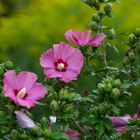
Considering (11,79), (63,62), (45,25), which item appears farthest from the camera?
(45,25)

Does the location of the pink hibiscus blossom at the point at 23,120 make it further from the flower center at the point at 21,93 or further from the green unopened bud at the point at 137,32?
the green unopened bud at the point at 137,32

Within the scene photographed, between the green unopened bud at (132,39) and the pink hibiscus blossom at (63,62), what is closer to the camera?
the pink hibiscus blossom at (63,62)

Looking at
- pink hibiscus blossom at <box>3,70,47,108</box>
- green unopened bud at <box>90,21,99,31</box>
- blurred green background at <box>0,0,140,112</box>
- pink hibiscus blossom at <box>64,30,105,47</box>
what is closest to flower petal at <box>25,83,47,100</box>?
pink hibiscus blossom at <box>3,70,47,108</box>

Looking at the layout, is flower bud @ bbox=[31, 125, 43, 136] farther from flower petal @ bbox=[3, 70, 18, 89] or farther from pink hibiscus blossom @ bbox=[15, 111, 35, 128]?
flower petal @ bbox=[3, 70, 18, 89]

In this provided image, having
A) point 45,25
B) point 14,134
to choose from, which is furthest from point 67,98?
point 45,25

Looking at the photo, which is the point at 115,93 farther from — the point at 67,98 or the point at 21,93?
the point at 21,93

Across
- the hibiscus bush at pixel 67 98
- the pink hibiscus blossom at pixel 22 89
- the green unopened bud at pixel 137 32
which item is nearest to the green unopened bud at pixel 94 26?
the hibiscus bush at pixel 67 98

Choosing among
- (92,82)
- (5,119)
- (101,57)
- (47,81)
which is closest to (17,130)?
(5,119)
